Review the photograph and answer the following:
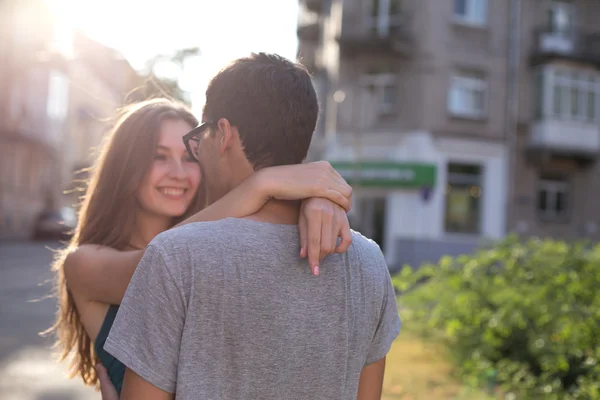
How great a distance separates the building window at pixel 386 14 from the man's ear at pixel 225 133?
24671 millimetres

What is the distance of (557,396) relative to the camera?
5051mm

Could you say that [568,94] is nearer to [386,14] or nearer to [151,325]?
[386,14]

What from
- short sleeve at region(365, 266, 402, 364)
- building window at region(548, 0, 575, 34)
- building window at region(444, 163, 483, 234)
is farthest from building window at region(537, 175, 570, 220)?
short sleeve at region(365, 266, 402, 364)

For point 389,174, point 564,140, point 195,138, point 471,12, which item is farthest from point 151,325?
point 564,140

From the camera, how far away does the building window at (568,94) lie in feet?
85.4

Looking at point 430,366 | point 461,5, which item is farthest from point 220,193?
point 461,5

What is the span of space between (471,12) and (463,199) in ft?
21.5

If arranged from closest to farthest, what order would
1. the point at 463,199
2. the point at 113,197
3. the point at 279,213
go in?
1. the point at 279,213
2. the point at 113,197
3. the point at 463,199

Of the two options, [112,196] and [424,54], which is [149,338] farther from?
[424,54]

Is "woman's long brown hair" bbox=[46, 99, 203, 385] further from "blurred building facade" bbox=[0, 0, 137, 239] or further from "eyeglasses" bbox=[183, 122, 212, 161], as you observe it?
"blurred building facade" bbox=[0, 0, 137, 239]

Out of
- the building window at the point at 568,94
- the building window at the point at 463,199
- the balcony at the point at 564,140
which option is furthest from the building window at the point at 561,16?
the building window at the point at 463,199

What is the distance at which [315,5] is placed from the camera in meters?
30.6

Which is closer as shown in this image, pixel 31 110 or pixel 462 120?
pixel 462 120

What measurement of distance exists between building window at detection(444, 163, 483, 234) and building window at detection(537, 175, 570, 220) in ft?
8.61
